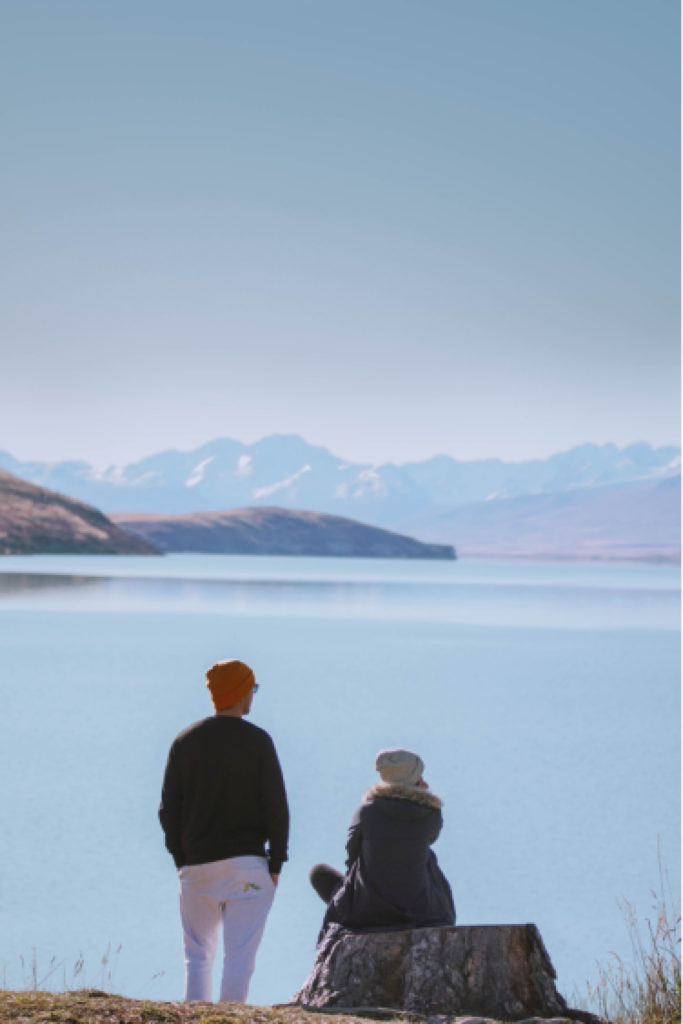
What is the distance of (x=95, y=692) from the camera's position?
90.6 ft

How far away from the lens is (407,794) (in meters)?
4.87

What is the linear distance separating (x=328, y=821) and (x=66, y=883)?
4.15 m

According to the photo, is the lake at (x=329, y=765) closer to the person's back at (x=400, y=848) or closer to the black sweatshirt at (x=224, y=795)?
the black sweatshirt at (x=224, y=795)

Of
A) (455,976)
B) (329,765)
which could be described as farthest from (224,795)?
(329,765)

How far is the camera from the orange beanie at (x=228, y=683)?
4574 mm

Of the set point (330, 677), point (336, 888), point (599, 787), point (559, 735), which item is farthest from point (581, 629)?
point (336, 888)

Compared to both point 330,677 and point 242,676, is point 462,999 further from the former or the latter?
point 330,677

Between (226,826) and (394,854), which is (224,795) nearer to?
(226,826)

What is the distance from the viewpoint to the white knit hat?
4.83m

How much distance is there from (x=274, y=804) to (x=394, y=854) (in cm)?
64

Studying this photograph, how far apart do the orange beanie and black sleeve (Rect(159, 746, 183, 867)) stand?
0.31 metres

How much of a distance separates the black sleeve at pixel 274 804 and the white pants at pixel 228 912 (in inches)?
3.6

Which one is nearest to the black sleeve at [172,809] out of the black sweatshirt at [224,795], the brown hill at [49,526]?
the black sweatshirt at [224,795]

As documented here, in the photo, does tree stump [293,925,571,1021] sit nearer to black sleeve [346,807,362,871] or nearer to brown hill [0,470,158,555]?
black sleeve [346,807,362,871]
